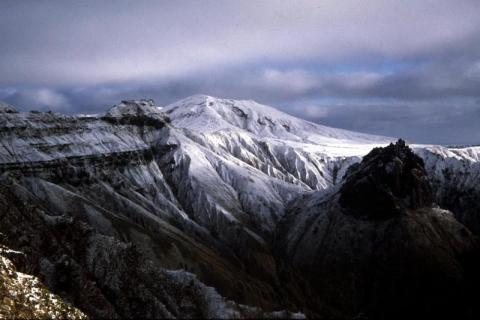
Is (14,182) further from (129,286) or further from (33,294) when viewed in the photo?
(33,294)

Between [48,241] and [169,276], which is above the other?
[48,241]

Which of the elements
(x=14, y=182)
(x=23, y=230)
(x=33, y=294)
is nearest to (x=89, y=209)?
(x=14, y=182)

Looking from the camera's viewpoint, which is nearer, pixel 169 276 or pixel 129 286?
pixel 129 286

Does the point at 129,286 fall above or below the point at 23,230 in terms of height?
below

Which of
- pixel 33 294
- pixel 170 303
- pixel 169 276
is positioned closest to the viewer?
pixel 33 294

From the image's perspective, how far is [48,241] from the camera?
83.8 meters

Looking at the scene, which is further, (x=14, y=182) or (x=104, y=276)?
(x=14, y=182)

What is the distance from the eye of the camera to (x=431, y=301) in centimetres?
18425

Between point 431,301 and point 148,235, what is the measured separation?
98.4m

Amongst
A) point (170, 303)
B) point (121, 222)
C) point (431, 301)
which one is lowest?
point (431, 301)

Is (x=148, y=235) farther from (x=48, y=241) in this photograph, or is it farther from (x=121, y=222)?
(x=48, y=241)

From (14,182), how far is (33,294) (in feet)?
477

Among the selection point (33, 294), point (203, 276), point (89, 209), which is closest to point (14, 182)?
point (89, 209)

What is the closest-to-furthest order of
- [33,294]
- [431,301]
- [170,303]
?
[33,294] → [170,303] → [431,301]
